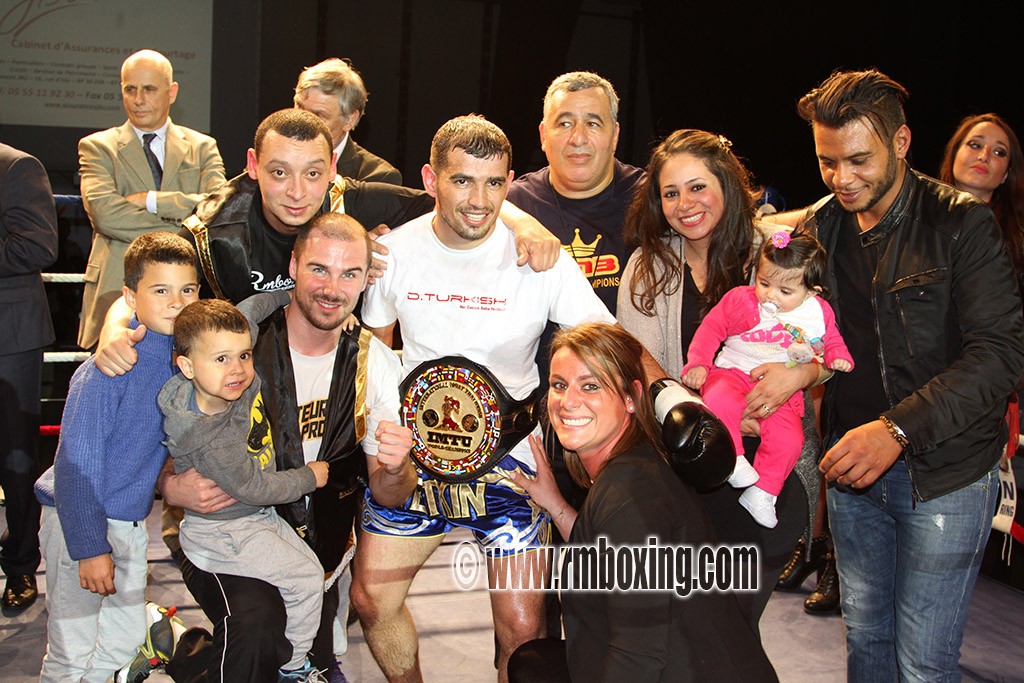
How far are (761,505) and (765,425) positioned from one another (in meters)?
0.19

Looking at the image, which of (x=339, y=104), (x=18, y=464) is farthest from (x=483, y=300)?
(x=18, y=464)

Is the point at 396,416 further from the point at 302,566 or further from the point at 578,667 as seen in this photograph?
the point at 578,667

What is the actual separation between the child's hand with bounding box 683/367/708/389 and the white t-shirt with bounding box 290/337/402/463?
751 millimetres

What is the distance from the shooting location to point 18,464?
3.23 meters

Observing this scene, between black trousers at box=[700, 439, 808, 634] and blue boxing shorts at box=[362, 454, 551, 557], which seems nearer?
black trousers at box=[700, 439, 808, 634]

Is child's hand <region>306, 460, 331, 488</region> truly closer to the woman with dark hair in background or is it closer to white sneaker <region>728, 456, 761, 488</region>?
white sneaker <region>728, 456, 761, 488</region>

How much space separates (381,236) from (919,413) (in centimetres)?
140

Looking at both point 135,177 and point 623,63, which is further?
point 623,63

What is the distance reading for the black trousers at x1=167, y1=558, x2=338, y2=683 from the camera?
2207mm

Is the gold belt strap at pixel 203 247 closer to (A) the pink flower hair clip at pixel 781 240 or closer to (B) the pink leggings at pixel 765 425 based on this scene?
(B) the pink leggings at pixel 765 425

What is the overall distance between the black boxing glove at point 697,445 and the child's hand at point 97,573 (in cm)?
132

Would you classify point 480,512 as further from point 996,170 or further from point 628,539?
point 996,170

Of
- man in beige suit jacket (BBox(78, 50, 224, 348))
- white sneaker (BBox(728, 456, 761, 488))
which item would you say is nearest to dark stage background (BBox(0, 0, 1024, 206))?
man in beige suit jacket (BBox(78, 50, 224, 348))

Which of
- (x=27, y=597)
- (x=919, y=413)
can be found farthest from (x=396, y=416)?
(x=27, y=597)
